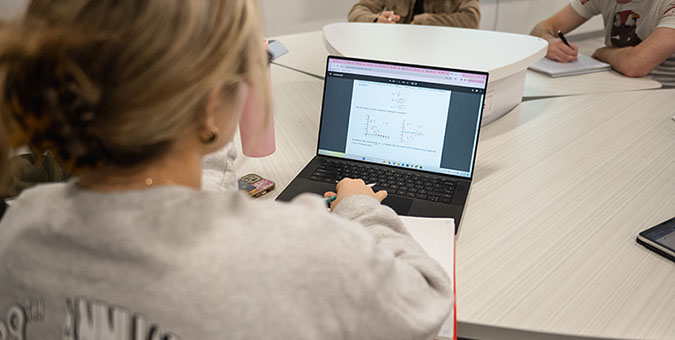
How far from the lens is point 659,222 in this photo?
0.98 m

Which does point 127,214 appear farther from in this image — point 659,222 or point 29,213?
point 659,222

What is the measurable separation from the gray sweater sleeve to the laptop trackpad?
7.8 inches

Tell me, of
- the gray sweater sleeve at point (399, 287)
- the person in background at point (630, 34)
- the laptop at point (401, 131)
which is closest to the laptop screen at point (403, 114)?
the laptop at point (401, 131)

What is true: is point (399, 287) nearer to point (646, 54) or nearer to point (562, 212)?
point (562, 212)

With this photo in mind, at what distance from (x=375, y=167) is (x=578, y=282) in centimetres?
43

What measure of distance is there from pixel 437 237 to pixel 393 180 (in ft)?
0.59

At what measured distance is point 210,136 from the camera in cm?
55

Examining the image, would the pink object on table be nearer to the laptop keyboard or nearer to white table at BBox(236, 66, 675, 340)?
white table at BBox(236, 66, 675, 340)

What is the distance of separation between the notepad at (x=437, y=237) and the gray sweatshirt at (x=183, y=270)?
1.10ft

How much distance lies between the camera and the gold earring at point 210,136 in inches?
21.6

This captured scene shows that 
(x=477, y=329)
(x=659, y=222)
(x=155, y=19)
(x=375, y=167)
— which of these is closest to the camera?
(x=155, y=19)

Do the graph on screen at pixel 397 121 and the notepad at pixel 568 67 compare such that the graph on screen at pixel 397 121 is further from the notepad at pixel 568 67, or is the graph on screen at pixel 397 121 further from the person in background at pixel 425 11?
the person in background at pixel 425 11

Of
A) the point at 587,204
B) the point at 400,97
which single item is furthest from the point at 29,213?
the point at 587,204

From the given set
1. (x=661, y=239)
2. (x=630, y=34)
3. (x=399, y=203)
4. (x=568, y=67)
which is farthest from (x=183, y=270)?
(x=630, y=34)
